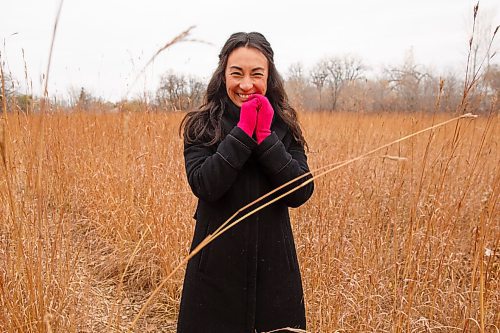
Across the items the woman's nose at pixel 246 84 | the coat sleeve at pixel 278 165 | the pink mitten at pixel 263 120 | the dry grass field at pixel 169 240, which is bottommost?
the dry grass field at pixel 169 240

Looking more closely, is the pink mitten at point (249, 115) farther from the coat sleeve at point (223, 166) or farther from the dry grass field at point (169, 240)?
the dry grass field at point (169, 240)

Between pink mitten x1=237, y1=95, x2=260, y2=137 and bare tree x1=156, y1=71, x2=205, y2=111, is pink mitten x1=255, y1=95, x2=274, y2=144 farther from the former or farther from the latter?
bare tree x1=156, y1=71, x2=205, y2=111

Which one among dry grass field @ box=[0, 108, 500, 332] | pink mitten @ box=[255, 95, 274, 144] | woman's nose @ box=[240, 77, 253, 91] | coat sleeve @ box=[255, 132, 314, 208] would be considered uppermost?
woman's nose @ box=[240, 77, 253, 91]

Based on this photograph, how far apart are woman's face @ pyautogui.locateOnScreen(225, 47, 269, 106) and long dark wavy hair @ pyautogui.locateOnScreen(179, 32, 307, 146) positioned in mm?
32

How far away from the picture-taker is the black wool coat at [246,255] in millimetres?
1024

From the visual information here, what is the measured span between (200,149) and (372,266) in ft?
3.86

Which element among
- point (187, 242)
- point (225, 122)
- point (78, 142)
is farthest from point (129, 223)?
point (225, 122)

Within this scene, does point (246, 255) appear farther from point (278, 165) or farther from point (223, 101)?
point (223, 101)

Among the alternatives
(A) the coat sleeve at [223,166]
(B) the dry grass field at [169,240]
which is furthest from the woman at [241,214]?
(B) the dry grass field at [169,240]

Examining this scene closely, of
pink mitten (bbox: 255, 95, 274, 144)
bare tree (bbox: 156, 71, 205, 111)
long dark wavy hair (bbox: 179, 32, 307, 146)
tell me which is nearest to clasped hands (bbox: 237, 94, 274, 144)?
pink mitten (bbox: 255, 95, 274, 144)

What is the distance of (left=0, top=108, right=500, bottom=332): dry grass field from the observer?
118 cm

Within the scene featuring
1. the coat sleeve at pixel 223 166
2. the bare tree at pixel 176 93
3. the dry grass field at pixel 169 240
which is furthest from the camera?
the bare tree at pixel 176 93

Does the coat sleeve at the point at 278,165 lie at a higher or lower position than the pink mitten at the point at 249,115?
lower

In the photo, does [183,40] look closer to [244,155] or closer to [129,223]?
[244,155]
